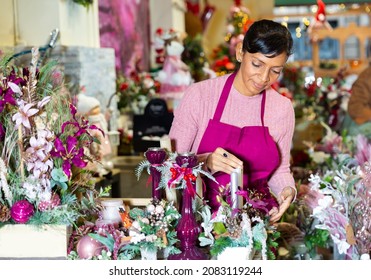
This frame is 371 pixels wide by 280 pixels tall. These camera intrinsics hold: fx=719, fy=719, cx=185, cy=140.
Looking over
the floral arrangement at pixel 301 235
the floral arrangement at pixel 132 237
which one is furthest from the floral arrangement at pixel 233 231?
the floral arrangement at pixel 301 235

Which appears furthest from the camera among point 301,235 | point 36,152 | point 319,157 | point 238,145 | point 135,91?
point 135,91

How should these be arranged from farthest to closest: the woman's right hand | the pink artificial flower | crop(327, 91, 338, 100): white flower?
crop(327, 91, 338, 100): white flower, the woman's right hand, the pink artificial flower

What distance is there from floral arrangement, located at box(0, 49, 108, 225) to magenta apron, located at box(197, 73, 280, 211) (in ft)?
1.54

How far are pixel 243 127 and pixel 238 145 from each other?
78 mm

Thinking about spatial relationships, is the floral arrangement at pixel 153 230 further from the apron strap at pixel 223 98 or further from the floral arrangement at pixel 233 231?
the apron strap at pixel 223 98

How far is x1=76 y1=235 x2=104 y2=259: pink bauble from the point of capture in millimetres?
2254

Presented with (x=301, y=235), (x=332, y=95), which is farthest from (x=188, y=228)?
(x=332, y=95)

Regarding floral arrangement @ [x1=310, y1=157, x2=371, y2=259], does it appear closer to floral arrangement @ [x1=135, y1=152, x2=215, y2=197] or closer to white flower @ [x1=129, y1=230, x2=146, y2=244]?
floral arrangement @ [x1=135, y1=152, x2=215, y2=197]

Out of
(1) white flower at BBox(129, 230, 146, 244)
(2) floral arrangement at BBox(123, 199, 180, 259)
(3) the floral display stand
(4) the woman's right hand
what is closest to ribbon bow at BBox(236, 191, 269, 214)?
(4) the woman's right hand

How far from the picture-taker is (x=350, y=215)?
99.4 inches

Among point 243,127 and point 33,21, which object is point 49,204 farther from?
point 33,21

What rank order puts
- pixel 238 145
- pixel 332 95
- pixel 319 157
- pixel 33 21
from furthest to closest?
1. pixel 332 95
2. pixel 319 157
3. pixel 33 21
4. pixel 238 145

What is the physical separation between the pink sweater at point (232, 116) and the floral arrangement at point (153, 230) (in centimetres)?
42

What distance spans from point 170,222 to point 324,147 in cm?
280
